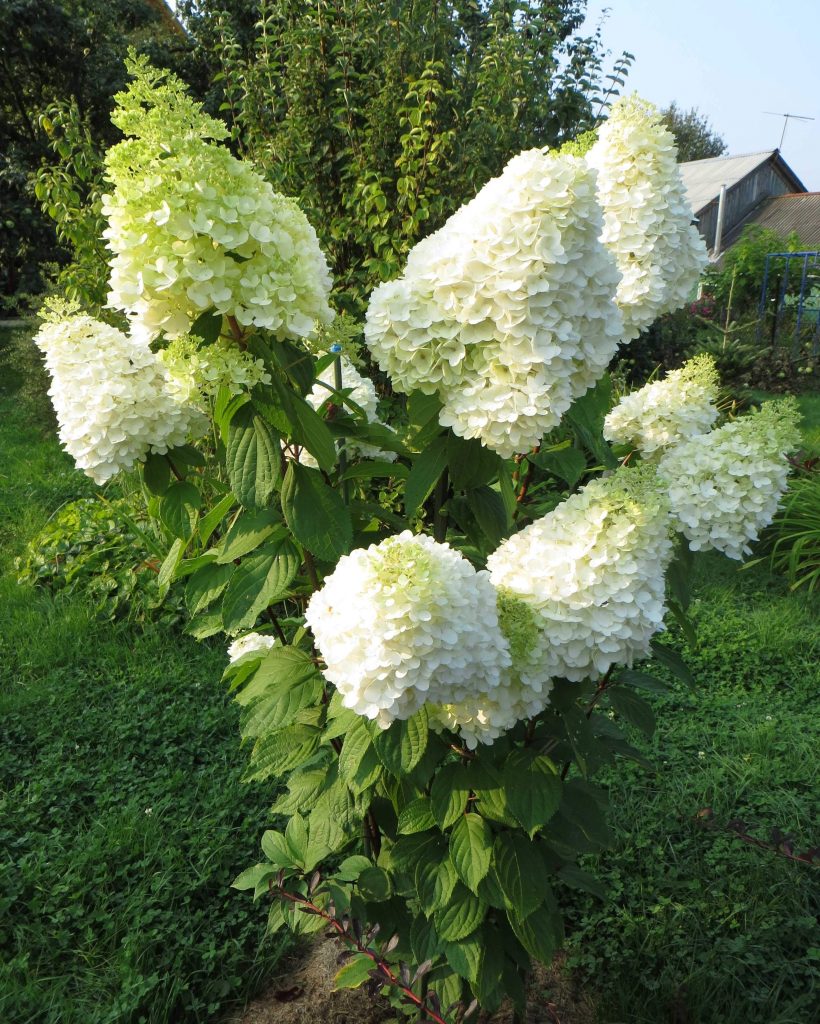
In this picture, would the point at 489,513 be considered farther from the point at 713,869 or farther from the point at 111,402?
the point at 713,869

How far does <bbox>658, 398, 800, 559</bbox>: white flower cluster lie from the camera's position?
4.58 feet

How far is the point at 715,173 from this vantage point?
33.7 m

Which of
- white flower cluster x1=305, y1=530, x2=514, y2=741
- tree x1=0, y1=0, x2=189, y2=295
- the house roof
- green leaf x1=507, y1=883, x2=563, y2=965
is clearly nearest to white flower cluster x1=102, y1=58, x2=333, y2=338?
white flower cluster x1=305, y1=530, x2=514, y2=741

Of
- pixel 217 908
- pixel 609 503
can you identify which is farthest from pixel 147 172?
pixel 217 908

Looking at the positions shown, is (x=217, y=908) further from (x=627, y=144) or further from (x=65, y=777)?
(x=627, y=144)

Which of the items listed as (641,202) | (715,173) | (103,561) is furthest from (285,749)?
(715,173)

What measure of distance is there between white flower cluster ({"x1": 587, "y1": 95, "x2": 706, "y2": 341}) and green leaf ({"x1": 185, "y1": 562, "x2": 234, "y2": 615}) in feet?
2.99

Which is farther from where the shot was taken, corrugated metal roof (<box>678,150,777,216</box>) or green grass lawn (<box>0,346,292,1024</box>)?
corrugated metal roof (<box>678,150,777,216</box>)

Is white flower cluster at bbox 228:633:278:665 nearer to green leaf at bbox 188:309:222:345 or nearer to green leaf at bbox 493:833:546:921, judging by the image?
green leaf at bbox 493:833:546:921

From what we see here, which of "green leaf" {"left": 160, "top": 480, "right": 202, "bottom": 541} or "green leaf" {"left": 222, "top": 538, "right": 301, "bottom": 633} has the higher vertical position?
"green leaf" {"left": 160, "top": 480, "right": 202, "bottom": 541}

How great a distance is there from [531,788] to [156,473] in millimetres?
877

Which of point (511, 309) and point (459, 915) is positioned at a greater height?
point (511, 309)

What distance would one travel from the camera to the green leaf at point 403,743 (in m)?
1.24

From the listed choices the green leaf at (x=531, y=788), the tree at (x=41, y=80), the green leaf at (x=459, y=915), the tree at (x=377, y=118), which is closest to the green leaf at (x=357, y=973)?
the green leaf at (x=459, y=915)
